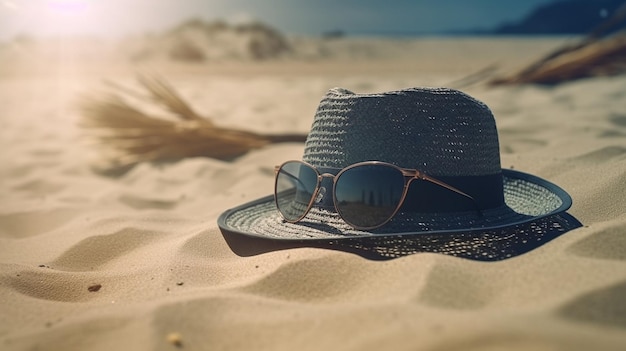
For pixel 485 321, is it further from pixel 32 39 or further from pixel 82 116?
pixel 32 39

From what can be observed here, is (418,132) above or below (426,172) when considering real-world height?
above

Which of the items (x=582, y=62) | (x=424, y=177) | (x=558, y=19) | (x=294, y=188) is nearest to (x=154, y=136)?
(x=294, y=188)

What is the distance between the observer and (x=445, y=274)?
1.37 metres

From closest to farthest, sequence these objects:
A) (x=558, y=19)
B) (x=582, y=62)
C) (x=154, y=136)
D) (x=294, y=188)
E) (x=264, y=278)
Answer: (x=264, y=278)
(x=294, y=188)
(x=154, y=136)
(x=582, y=62)
(x=558, y=19)

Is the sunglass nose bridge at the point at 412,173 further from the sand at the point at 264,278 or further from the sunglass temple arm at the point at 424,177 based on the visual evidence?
the sand at the point at 264,278

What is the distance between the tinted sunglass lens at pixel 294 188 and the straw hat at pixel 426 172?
0.13 ft

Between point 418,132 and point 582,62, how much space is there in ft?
12.9

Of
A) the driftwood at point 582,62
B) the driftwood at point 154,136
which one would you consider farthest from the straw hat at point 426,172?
the driftwood at point 582,62

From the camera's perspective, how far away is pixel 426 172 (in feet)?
5.55

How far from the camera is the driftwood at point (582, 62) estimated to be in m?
4.95

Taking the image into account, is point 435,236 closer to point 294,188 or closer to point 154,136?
point 294,188

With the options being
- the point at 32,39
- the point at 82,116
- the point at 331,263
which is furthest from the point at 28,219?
the point at 32,39

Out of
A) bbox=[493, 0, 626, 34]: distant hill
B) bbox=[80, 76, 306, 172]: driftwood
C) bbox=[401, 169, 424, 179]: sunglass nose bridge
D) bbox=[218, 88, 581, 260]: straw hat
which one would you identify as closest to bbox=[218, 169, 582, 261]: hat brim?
bbox=[218, 88, 581, 260]: straw hat

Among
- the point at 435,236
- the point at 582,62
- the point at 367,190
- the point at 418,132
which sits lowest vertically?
the point at 435,236
